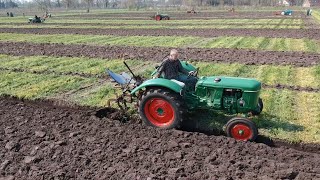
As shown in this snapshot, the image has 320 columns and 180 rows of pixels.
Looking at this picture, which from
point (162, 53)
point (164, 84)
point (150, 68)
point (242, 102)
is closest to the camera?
point (242, 102)

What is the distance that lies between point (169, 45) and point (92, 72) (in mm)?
7687

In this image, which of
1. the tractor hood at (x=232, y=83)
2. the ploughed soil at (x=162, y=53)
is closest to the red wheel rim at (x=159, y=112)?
the tractor hood at (x=232, y=83)

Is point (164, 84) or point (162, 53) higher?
point (164, 84)

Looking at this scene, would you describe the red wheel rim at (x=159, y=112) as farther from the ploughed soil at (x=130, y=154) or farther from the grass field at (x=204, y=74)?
the grass field at (x=204, y=74)

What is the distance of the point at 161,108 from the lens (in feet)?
22.8

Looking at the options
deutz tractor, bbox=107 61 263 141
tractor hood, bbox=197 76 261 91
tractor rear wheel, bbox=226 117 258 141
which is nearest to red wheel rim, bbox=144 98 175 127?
deutz tractor, bbox=107 61 263 141

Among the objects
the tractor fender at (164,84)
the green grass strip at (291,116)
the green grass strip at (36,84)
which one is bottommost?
the green grass strip at (291,116)

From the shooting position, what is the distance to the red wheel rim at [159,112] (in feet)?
22.7

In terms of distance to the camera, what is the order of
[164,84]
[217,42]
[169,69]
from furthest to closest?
[217,42] < [169,69] < [164,84]

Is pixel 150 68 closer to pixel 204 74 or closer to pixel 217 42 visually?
pixel 204 74

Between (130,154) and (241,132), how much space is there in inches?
80.9

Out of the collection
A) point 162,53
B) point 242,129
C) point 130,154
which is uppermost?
point 162,53

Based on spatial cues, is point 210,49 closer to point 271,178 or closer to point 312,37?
point 312,37

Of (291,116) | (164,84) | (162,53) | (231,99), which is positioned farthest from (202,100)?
(162,53)
